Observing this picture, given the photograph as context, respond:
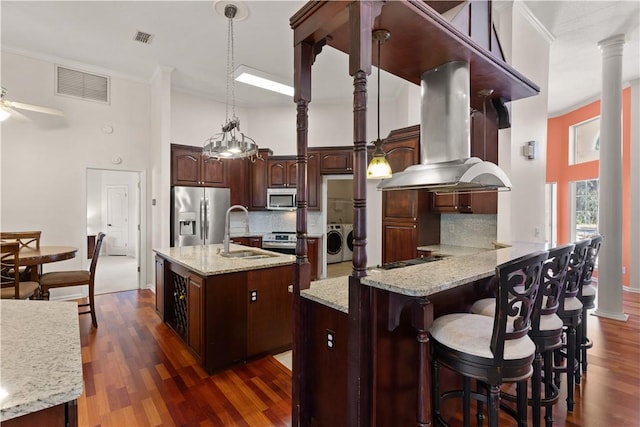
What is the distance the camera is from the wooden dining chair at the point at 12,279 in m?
2.81

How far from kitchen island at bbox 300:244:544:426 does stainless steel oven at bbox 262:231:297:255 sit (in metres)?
3.90

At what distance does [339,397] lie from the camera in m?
1.60

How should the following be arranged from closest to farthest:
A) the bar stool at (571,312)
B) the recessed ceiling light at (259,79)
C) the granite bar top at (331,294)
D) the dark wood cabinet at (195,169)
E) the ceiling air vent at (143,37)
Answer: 1. the granite bar top at (331,294)
2. the bar stool at (571,312)
3. the ceiling air vent at (143,37)
4. the recessed ceiling light at (259,79)
5. the dark wood cabinet at (195,169)

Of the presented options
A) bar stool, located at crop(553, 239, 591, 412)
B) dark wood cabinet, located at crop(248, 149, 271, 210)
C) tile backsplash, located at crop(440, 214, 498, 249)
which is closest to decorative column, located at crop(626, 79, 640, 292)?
tile backsplash, located at crop(440, 214, 498, 249)

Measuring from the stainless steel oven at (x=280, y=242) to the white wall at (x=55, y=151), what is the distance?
2.64m

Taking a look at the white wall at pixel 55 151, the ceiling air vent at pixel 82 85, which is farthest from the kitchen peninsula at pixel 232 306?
the ceiling air vent at pixel 82 85

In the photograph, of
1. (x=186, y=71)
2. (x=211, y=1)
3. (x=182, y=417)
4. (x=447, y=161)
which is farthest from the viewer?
(x=186, y=71)

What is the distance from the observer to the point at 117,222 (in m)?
8.88

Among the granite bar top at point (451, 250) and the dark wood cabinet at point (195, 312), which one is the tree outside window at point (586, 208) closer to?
the granite bar top at point (451, 250)

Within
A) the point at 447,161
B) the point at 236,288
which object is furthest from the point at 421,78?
the point at 236,288

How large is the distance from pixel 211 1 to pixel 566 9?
3.78 metres

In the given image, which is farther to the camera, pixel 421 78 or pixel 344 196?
pixel 344 196

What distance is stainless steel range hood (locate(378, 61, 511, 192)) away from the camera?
2.05 metres

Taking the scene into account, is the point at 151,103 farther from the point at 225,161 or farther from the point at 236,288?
the point at 236,288
